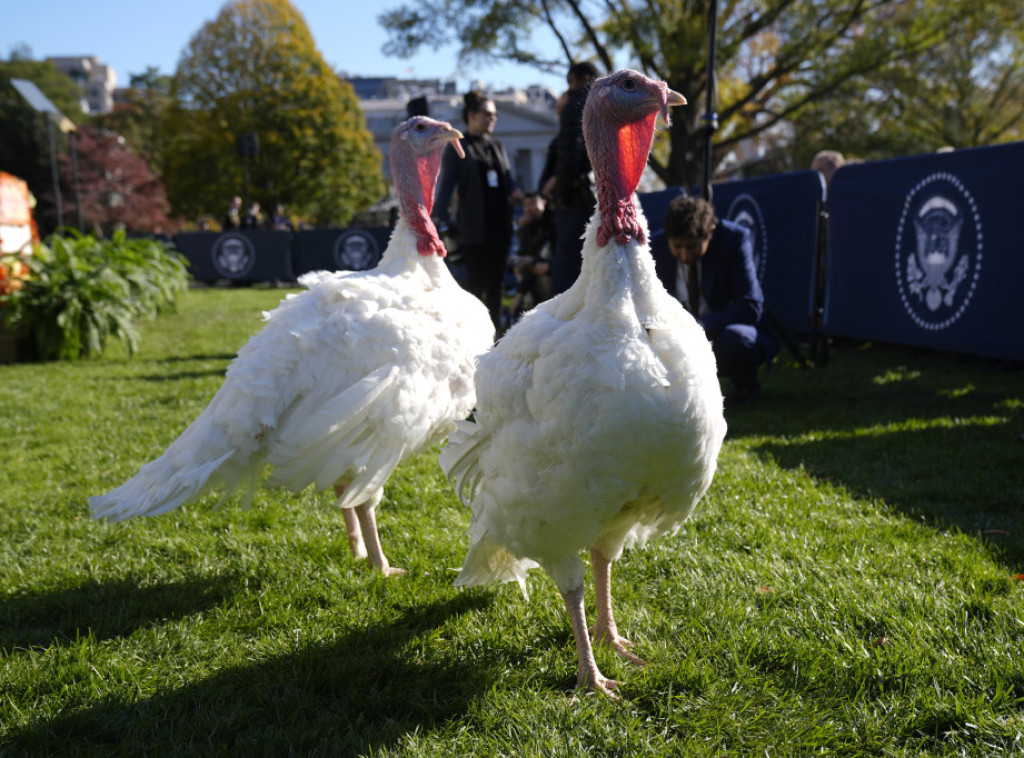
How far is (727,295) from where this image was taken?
6328 millimetres

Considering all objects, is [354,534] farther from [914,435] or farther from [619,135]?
[914,435]

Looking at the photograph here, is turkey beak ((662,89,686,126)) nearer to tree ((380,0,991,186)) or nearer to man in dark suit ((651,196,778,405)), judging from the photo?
man in dark suit ((651,196,778,405))

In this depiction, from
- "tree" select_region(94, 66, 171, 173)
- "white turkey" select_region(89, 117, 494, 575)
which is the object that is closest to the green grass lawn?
"white turkey" select_region(89, 117, 494, 575)

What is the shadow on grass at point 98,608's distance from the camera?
10.0ft

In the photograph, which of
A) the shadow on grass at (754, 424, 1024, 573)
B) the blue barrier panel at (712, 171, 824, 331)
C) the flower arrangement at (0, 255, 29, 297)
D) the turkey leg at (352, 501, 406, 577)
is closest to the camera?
the turkey leg at (352, 501, 406, 577)

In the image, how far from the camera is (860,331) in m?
7.77

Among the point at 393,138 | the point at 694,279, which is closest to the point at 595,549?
the point at 393,138

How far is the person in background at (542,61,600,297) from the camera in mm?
5770

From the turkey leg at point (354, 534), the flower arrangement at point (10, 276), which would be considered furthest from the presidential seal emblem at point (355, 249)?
the turkey leg at point (354, 534)

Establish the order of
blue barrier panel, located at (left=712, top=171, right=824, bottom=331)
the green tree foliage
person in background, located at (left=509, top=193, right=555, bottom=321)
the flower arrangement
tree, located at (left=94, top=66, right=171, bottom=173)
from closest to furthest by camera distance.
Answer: blue barrier panel, located at (left=712, top=171, right=824, bottom=331) < the flower arrangement < person in background, located at (left=509, top=193, right=555, bottom=321) < the green tree foliage < tree, located at (left=94, top=66, right=171, bottom=173)

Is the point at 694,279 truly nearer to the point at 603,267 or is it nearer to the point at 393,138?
the point at 393,138

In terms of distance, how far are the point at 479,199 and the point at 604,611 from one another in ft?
14.2

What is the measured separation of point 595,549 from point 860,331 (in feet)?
19.4

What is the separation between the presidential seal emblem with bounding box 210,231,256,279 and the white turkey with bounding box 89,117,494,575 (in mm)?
20088
